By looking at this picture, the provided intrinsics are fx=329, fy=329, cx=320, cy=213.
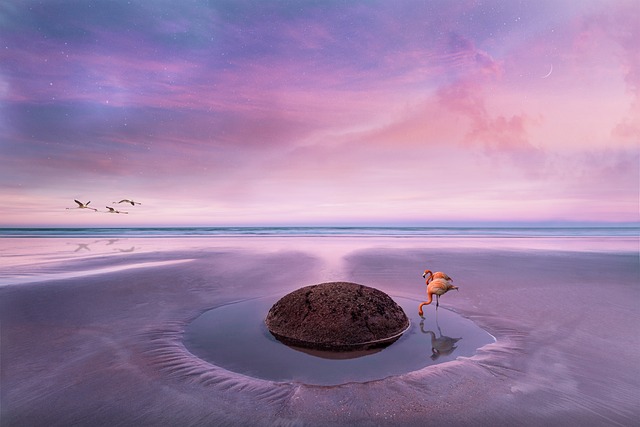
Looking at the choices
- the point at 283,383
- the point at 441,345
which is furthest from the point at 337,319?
the point at 441,345

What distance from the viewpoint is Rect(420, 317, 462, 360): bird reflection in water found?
437 cm

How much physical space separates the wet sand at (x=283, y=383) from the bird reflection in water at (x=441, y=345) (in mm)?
272

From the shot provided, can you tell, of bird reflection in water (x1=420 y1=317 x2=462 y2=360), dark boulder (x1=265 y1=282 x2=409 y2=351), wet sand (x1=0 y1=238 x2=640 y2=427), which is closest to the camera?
wet sand (x1=0 y1=238 x2=640 y2=427)

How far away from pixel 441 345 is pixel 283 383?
93.6 inches

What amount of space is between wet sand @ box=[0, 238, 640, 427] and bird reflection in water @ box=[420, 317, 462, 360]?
0.27m

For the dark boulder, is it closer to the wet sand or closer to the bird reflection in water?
the bird reflection in water

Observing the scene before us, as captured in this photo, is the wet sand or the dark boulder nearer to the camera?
the wet sand

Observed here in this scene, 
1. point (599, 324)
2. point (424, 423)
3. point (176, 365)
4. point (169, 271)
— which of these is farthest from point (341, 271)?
point (424, 423)

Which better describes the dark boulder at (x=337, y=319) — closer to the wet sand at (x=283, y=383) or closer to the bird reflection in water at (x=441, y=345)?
the bird reflection in water at (x=441, y=345)

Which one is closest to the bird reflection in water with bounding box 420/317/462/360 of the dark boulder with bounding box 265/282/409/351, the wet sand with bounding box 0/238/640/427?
the wet sand with bounding box 0/238/640/427

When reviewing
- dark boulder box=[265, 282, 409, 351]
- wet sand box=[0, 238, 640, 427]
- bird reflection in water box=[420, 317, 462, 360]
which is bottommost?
wet sand box=[0, 238, 640, 427]

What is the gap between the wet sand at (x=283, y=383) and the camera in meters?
3.12

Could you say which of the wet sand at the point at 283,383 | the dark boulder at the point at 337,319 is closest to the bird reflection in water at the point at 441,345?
the wet sand at the point at 283,383

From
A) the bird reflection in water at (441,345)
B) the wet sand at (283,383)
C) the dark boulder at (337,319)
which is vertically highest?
the dark boulder at (337,319)
